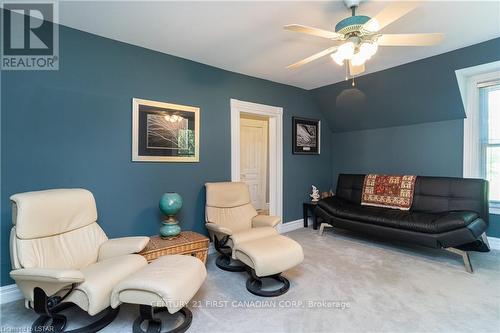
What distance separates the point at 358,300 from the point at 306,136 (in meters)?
3.05

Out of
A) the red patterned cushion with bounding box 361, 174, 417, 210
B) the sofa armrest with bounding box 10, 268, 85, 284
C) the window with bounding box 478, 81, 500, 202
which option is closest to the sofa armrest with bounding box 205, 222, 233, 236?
the sofa armrest with bounding box 10, 268, 85, 284

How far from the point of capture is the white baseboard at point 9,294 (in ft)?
7.11

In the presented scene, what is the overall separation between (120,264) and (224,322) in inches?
36.1

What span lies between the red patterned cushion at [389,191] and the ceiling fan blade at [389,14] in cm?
264

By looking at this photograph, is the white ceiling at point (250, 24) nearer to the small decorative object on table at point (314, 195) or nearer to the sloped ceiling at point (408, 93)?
the sloped ceiling at point (408, 93)

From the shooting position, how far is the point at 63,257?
79.6 inches

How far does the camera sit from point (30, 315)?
2.00 meters

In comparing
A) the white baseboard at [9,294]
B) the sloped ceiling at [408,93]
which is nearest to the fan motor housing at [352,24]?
the sloped ceiling at [408,93]

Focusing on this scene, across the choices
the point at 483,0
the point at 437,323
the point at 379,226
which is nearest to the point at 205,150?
the point at 379,226

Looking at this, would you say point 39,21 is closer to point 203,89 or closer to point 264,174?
point 203,89

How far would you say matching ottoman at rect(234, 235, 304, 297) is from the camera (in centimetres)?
219

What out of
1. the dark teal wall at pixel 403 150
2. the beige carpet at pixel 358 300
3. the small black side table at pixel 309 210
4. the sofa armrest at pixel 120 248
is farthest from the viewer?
the small black side table at pixel 309 210

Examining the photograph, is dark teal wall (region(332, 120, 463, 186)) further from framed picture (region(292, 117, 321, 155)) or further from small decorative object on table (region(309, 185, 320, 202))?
small decorative object on table (region(309, 185, 320, 202))

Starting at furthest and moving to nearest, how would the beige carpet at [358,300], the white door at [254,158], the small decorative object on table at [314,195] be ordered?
the white door at [254,158] < the small decorative object on table at [314,195] < the beige carpet at [358,300]
